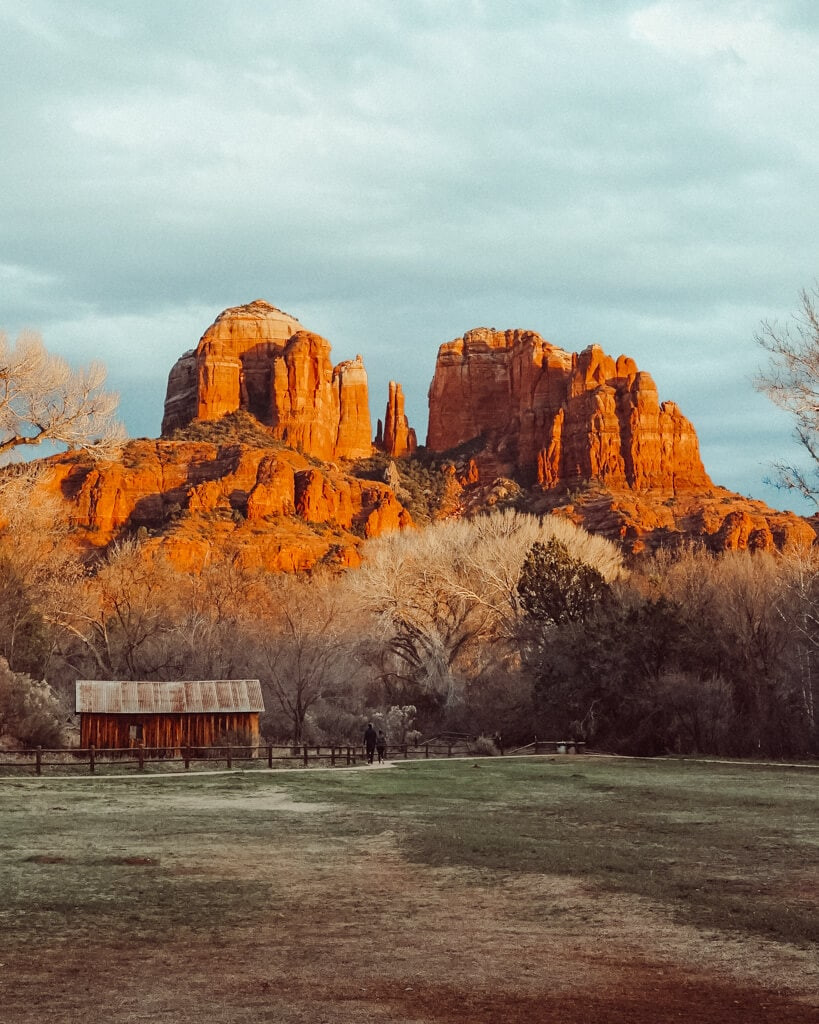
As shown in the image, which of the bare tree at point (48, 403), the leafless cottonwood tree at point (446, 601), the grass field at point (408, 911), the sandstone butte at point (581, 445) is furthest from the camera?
the sandstone butte at point (581, 445)

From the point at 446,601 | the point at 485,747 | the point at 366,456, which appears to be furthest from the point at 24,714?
the point at 366,456

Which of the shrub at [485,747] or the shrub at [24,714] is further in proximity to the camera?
the shrub at [485,747]

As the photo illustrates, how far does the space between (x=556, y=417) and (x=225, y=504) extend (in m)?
44.3

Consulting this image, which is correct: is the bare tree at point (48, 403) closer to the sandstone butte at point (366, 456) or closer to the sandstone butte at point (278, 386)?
the sandstone butte at point (366, 456)

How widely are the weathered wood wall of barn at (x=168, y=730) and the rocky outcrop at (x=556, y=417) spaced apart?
92.2m

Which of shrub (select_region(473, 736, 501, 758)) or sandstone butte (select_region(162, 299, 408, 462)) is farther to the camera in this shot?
sandstone butte (select_region(162, 299, 408, 462))

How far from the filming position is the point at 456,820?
64.4 feet

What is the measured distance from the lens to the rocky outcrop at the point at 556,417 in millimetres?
131000

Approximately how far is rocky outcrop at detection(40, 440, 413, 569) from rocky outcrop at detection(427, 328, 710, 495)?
21861mm

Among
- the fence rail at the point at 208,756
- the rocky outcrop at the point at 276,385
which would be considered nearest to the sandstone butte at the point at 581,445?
the rocky outcrop at the point at 276,385

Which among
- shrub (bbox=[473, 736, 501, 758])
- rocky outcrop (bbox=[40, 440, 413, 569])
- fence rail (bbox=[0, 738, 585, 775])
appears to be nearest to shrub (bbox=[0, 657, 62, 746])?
fence rail (bbox=[0, 738, 585, 775])

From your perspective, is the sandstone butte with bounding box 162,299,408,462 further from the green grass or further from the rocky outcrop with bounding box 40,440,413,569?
the green grass

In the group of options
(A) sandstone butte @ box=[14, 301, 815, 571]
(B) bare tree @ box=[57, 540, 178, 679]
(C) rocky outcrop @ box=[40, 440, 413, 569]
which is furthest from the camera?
(A) sandstone butte @ box=[14, 301, 815, 571]

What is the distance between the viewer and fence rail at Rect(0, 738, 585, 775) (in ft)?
103
